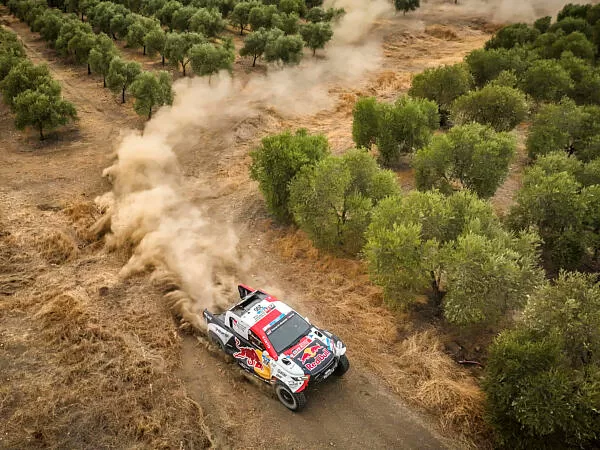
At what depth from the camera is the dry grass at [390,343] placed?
18781 millimetres

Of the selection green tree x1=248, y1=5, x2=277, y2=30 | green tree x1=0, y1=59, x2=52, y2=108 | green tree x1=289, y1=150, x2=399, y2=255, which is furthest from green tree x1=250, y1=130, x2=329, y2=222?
green tree x1=248, y1=5, x2=277, y2=30

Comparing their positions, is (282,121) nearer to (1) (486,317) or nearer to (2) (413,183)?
(2) (413,183)

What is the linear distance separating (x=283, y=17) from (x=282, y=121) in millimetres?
29610

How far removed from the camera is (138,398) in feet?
62.3

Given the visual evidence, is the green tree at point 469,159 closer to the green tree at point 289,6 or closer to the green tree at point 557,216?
the green tree at point 557,216

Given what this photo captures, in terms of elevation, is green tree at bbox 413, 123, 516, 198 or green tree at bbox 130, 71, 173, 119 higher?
green tree at bbox 413, 123, 516, 198

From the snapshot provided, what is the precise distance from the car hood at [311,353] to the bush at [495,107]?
25506 mm

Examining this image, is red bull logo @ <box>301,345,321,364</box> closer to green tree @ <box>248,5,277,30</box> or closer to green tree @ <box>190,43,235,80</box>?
green tree @ <box>190,43,235,80</box>

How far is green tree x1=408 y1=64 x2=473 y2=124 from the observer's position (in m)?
42.1

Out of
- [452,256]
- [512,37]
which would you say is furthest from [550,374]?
[512,37]

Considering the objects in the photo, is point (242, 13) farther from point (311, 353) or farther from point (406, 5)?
point (311, 353)

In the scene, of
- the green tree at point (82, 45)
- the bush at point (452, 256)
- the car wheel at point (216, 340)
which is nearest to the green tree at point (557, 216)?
the bush at point (452, 256)

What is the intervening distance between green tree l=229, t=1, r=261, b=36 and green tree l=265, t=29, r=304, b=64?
15.3 metres

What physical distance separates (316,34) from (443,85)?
25.8 m
